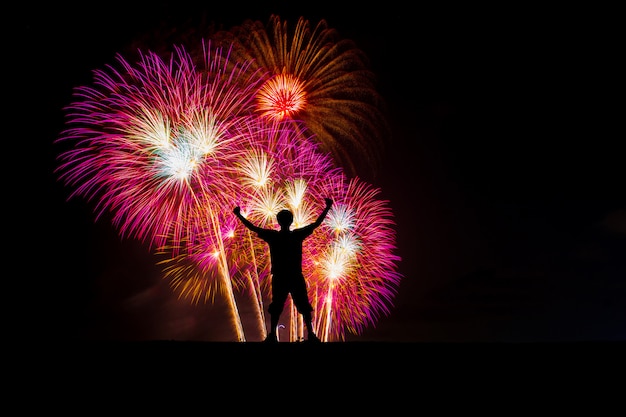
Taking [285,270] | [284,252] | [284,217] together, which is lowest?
[285,270]

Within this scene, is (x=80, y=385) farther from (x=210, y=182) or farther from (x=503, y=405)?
(x=210, y=182)

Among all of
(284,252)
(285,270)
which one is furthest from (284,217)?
(285,270)

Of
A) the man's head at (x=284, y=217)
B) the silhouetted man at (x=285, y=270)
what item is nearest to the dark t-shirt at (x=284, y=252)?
the silhouetted man at (x=285, y=270)

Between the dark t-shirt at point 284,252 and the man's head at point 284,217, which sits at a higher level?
the man's head at point 284,217

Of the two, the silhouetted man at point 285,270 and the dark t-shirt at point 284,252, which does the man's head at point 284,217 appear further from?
the dark t-shirt at point 284,252

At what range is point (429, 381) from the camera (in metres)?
3.90

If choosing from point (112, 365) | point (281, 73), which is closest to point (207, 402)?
point (112, 365)

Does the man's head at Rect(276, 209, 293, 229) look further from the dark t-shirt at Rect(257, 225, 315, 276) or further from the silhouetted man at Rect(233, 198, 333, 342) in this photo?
the dark t-shirt at Rect(257, 225, 315, 276)

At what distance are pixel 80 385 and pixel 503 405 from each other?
10.3ft

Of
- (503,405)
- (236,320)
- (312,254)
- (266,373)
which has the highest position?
(312,254)

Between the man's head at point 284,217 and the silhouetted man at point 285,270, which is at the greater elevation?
the man's head at point 284,217

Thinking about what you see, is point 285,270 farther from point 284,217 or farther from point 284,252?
point 284,217

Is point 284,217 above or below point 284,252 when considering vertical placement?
above

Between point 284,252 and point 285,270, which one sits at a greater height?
point 284,252
